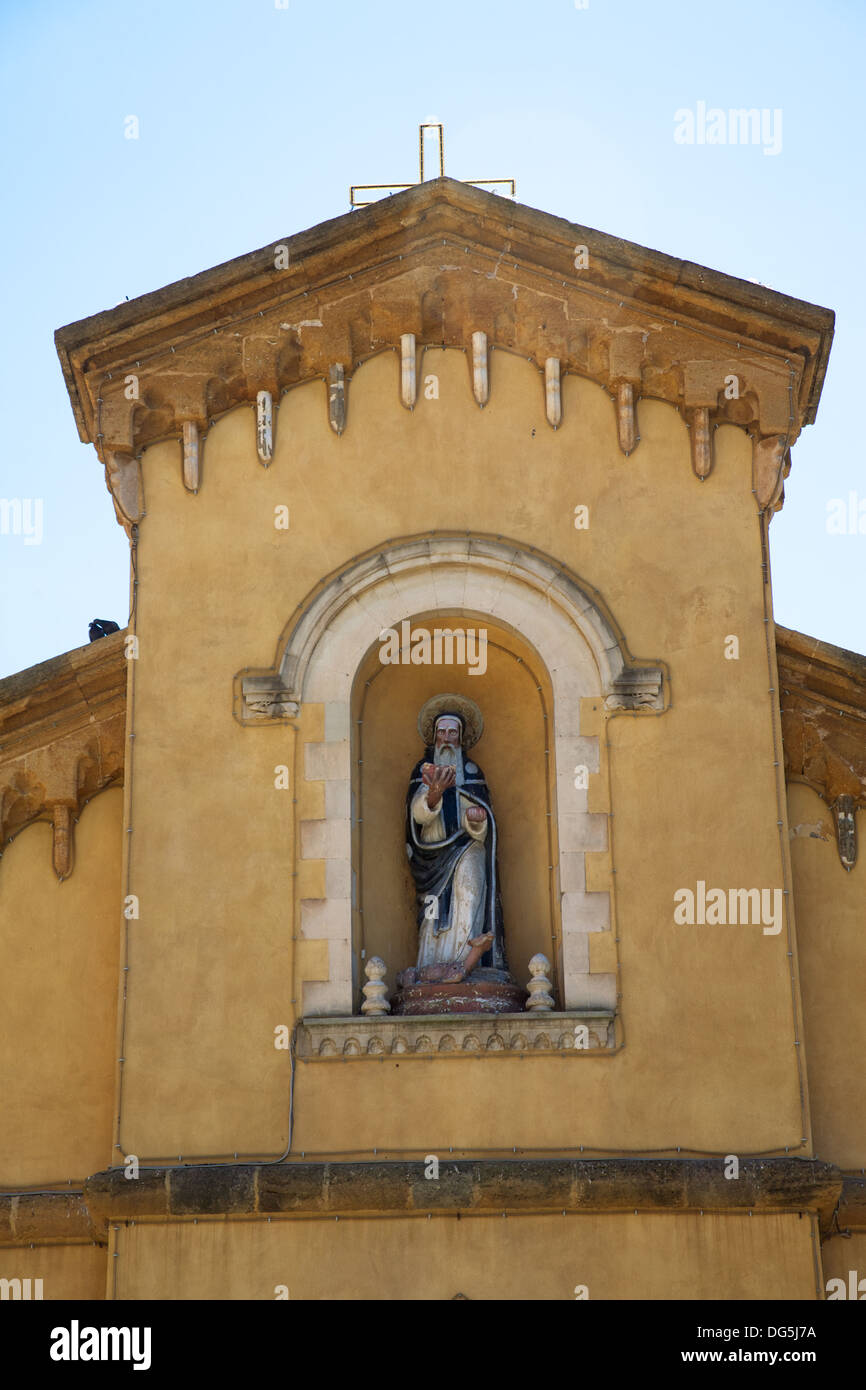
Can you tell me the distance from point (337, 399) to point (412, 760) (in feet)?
9.67

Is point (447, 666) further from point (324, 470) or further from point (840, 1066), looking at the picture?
point (840, 1066)

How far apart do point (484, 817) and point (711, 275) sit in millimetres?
4597

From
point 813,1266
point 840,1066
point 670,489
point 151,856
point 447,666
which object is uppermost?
point 670,489

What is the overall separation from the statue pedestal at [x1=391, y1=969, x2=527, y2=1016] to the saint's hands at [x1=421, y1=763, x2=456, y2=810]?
1.47 m

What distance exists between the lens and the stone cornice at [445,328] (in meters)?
Answer: 17.0

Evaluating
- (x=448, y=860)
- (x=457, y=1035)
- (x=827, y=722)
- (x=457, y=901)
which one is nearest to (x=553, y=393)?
(x=827, y=722)

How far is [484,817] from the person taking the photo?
16766 mm

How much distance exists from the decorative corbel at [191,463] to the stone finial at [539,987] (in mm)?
4632

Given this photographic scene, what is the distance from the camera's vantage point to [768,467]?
16953mm

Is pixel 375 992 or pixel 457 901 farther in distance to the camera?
pixel 457 901

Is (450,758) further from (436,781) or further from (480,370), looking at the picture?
(480,370)

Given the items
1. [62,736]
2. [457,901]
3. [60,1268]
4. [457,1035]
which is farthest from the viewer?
[62,736]

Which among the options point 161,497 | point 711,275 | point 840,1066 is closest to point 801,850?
point 840,1066

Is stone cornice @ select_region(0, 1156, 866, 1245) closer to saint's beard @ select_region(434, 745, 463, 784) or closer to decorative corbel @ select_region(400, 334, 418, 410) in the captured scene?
saint's beard @ select_region(434, 745, 463, 784)
